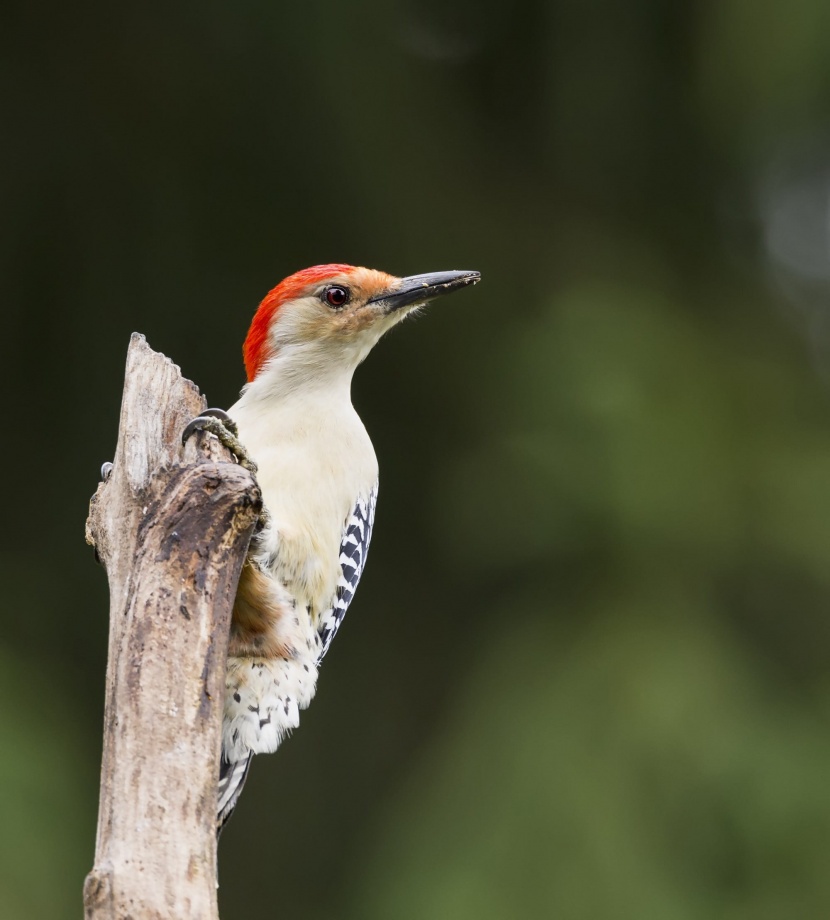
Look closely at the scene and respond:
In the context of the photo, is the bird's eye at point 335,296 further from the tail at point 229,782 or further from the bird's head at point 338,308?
the tail at point 229,782

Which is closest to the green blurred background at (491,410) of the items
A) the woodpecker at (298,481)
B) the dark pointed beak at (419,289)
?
the dark pointed beak at (419,289)

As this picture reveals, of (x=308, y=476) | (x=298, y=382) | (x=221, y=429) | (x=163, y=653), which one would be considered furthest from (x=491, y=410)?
(x=163, y=653)

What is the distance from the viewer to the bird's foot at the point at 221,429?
3186mm

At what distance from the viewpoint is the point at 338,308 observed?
454 cm

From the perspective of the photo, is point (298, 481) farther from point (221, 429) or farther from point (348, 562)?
point (221, 429)

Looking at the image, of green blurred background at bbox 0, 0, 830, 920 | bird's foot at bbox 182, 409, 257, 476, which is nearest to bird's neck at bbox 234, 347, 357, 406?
bird's foot at bbox 182, 409, 257, 476

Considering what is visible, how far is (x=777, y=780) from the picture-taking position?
641 centimetres

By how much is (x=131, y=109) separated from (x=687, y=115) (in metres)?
3.22

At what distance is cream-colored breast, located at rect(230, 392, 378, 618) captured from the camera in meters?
3.81

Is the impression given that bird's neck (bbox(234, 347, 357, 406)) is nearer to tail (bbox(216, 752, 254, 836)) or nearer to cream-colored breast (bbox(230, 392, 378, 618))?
cream-colored breast (bbox(230, 392, 378, 618))

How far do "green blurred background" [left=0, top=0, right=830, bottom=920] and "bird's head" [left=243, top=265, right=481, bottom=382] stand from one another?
A: 2162 mm

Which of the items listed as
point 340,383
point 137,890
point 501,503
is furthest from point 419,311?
point 137,890

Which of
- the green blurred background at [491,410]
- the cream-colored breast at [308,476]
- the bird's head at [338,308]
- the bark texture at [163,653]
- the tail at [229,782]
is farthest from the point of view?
the green blurred background at [491,410]

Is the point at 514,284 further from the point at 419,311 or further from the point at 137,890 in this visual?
the point at 137,890
